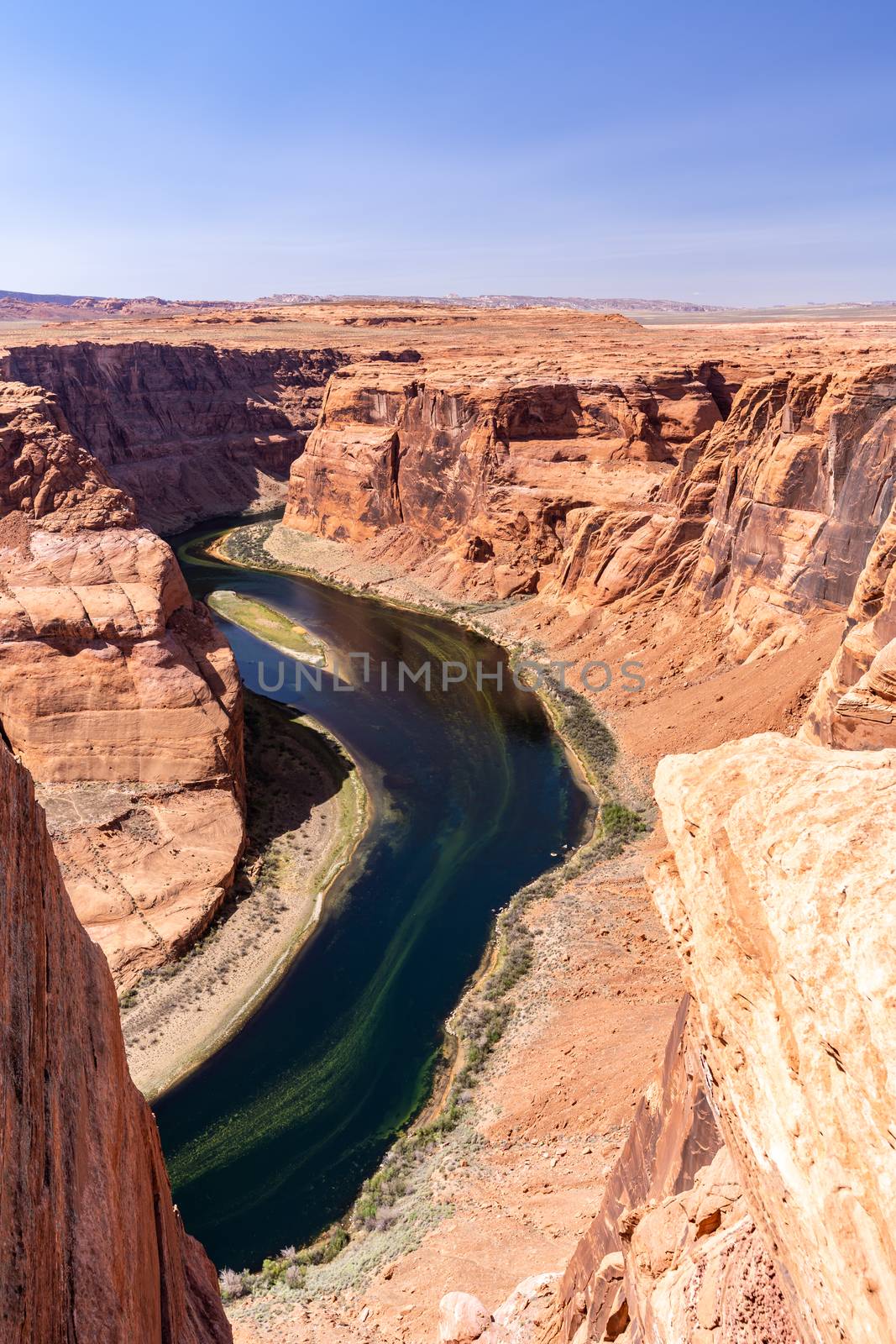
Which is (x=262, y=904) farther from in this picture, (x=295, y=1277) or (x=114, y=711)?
(x=295, y=1277)

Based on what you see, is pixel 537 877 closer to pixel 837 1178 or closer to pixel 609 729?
pixel 609 729

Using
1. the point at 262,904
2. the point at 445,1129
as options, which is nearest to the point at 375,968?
the point at 262,904

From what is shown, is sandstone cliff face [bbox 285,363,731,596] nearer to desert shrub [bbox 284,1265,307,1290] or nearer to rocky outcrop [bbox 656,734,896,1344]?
desert shrub [bbox 284,1265,307,1290]

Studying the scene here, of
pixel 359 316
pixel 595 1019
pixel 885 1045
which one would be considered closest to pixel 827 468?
pixel 595 1019

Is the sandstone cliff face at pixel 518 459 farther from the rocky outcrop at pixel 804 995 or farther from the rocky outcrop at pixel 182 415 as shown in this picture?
the rocky outcrop at pixel 804 995

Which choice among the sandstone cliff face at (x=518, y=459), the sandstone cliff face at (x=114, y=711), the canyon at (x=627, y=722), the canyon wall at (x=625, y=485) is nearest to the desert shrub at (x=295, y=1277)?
the canyon at (x=627, y=722)
